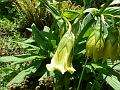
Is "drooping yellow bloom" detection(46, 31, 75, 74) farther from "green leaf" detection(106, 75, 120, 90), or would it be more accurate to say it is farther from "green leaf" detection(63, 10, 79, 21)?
"green leaf" detection(106, 75, 120, 90)

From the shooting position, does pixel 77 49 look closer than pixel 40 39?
Yes

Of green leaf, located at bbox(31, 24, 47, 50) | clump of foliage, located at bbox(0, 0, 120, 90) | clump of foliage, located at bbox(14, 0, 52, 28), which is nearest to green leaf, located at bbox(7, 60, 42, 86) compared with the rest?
clump of foliage, located at bbox(0, 0, 120, 90)

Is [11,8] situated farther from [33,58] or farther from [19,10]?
[33,58]

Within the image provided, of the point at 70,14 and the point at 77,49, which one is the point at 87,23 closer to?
the point at 70,14

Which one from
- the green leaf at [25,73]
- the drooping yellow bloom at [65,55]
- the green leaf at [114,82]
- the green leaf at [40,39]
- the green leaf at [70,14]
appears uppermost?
the green leaf at [70,14]

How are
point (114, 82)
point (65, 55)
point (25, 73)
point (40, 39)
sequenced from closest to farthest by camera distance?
point (65, 55) → point (114, 82) → point (25, 73) → point (40, 39)

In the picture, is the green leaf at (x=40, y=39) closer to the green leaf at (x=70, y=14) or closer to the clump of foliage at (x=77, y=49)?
the clump of foliage at (x=77, y=49)

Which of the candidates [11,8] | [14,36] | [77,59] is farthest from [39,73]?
[11,8]

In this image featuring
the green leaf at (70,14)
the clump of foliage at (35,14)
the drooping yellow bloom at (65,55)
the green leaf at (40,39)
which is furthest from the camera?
the clump of foliage at (35,14)

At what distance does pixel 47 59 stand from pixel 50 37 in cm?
A: 18

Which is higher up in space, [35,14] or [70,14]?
[70,14]

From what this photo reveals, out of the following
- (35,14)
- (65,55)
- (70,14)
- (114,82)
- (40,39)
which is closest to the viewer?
(65,55)

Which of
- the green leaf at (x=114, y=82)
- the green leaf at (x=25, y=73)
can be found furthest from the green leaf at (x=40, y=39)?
the green leaf at (x=114, y=82)

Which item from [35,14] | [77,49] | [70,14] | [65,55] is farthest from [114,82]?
[35,14]
